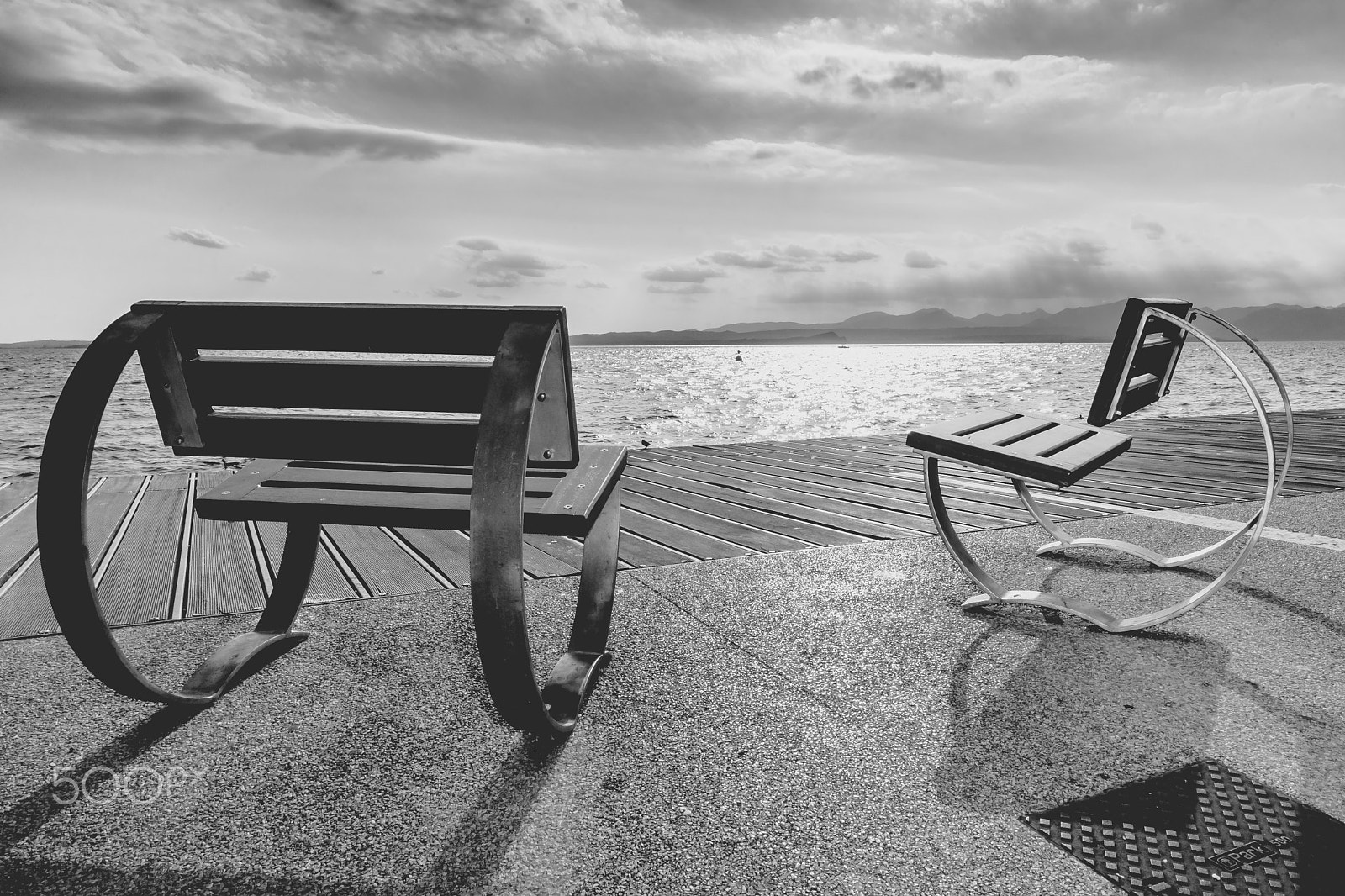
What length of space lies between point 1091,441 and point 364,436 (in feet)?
7.89

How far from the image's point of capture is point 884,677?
7.69 ft

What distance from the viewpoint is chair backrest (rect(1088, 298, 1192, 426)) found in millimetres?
2811

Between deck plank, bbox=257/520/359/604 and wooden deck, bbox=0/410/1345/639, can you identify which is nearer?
deck plank, bbox=257/520/359/604

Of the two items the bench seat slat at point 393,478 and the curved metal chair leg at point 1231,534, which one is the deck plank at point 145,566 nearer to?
the bench seat slat at point 393,478

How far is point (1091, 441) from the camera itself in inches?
Answer: 116

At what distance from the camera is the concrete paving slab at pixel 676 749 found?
1.54m

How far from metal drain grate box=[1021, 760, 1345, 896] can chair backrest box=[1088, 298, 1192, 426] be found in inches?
51.2

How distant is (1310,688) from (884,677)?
3.78ft

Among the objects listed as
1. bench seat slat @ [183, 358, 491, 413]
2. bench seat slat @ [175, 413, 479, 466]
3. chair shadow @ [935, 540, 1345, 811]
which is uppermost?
bench seat slat @ [183, 358, 491, 413]

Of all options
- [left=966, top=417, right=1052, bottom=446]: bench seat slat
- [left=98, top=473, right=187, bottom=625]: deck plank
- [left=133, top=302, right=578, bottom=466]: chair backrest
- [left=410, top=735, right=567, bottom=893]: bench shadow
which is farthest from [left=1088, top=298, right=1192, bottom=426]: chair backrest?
[left=98, top=473, right=187, bottom=625]: deck plank

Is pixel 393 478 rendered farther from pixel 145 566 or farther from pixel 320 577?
pixel 145 566

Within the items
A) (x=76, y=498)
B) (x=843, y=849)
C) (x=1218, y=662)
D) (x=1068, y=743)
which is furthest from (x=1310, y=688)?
(x=76, y=498)

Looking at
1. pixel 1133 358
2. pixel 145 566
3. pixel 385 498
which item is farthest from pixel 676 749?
pixel 145 566

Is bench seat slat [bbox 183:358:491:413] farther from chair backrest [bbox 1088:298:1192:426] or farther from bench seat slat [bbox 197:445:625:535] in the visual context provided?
chair backrest [bbox 1088:298:1192:426]
